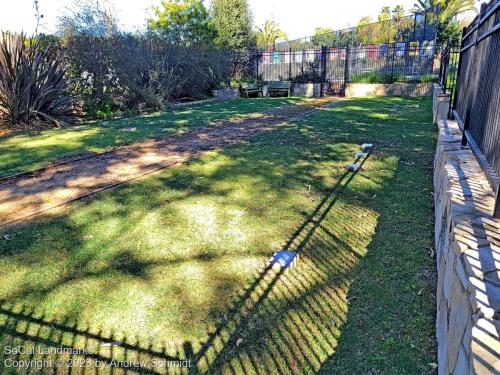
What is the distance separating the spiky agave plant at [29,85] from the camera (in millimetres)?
9242

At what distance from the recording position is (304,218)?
3.82 meters

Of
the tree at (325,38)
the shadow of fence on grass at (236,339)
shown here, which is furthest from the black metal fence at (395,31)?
the shadow of fence on grass at (236,339)

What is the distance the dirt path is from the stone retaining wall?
13.5 feet

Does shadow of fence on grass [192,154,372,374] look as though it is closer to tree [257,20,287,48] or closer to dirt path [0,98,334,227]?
dirt path [0,98,334,227]

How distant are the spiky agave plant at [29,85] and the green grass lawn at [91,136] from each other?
3.07 ft

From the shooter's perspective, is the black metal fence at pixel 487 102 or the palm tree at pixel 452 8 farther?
the palm tree at pixel 452 8

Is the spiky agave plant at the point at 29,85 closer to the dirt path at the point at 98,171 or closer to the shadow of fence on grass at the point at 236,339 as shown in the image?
the dirt path at the point at 98,171

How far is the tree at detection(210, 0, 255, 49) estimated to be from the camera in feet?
99.5

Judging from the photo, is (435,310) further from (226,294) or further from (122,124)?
(122,124)

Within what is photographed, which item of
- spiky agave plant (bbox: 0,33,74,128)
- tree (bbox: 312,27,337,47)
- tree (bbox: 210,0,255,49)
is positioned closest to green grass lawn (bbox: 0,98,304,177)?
spiky agave plant (bbox: 0,33,74,128)

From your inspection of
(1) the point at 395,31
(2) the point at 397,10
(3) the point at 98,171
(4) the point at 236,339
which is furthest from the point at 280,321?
(2) the point at 397,10

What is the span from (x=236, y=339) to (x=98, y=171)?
427 centimetres

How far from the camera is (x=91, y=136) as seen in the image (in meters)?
8.33

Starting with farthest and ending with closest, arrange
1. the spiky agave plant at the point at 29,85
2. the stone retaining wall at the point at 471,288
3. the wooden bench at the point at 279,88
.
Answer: the wooden bench at the point at 279,88, the spiky agave plant at the point at 29,85, the stone retaining wall at the point at 471,288
